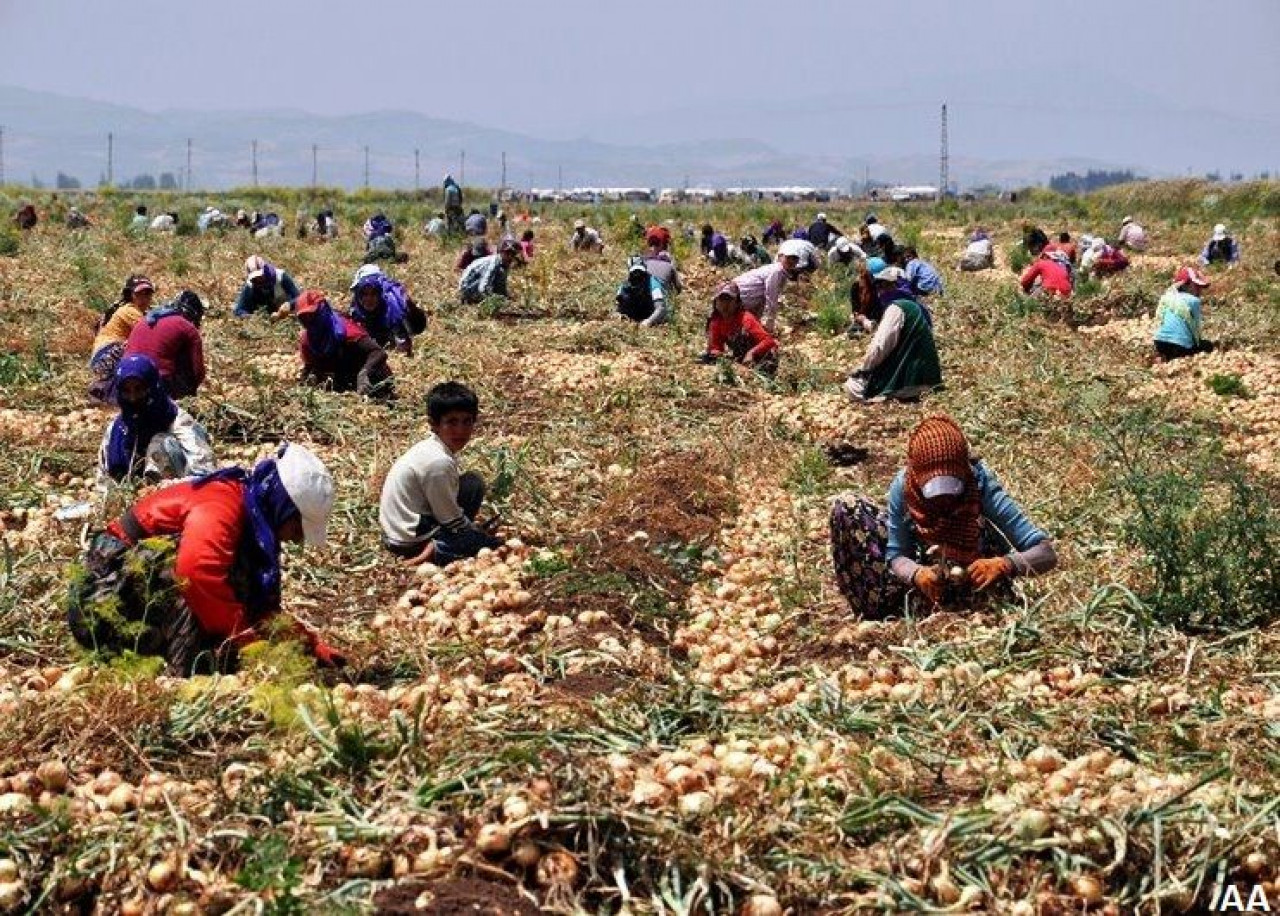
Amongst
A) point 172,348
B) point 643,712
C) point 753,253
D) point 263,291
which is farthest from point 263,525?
point 753,253

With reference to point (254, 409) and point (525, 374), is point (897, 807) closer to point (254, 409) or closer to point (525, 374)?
point (254, 409)

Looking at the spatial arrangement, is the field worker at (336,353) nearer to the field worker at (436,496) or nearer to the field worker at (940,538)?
the field worker at (436,496)

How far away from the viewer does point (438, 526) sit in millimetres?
5875

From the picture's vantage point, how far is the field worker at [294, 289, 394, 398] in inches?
346

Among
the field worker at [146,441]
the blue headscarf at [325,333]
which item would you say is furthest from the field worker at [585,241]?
the field worker at [146,441]

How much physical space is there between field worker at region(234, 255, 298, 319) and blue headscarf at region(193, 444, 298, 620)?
7.71 m

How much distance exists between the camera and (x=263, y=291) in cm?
1180

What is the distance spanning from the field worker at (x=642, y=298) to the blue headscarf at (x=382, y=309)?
259 centimetres

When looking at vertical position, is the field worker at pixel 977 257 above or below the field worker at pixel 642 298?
above

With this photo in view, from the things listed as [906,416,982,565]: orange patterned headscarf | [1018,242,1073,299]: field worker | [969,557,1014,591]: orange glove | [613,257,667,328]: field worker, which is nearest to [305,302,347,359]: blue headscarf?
[613,257,667,328]: field worker

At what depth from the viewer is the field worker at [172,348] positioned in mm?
7879

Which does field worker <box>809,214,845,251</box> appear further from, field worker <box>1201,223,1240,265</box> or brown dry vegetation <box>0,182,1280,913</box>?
brown dry vegetation <box>0,182,1280,913</box>

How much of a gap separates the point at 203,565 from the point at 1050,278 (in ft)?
36.3

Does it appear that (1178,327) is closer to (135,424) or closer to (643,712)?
(135,424)
